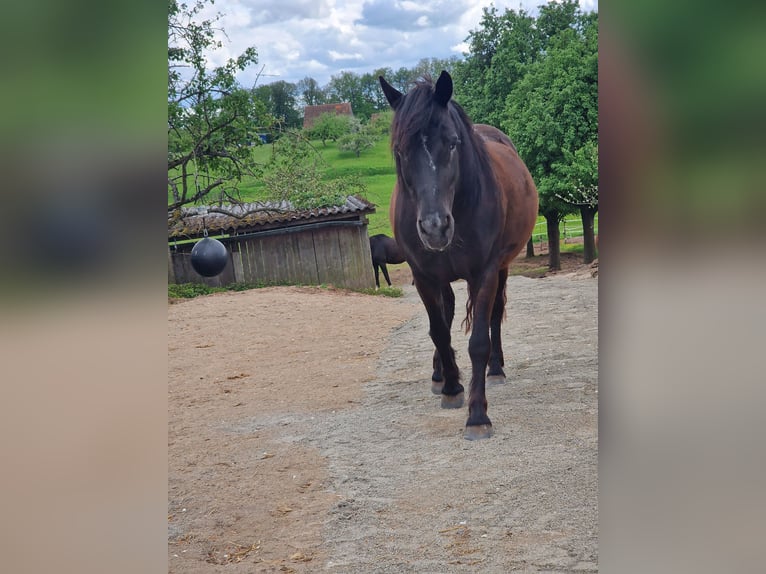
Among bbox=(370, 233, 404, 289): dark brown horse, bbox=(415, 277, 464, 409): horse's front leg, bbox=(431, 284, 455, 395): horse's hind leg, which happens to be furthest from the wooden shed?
bbox=(415, 277, 464, 409): horse's front leg

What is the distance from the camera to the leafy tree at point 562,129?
1503 cm

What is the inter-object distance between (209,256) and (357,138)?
12.0m

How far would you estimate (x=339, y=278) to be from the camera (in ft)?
Answer: 47.8

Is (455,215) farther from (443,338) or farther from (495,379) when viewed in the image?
(495,379)

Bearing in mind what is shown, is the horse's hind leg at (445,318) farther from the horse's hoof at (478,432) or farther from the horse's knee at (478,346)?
the horse's hoof at (478,432)

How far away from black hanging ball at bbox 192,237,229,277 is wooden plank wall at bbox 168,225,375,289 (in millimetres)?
4265

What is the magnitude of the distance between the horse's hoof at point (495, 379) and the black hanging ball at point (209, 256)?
556 cm

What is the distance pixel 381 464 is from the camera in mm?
4008

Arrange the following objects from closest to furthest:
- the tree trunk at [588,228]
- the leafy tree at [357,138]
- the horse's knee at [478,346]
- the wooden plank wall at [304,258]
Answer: the horse's knee at [478,346] < the wooden plank wall at [304,258] < the tree trunk at [588,228] < the leafy tree at [357,138]

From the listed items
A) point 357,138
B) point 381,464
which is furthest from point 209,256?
point 357,138

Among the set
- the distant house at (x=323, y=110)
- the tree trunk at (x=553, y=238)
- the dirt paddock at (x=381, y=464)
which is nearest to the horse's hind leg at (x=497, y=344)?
the dirt paddock at (x=381, y=464)
